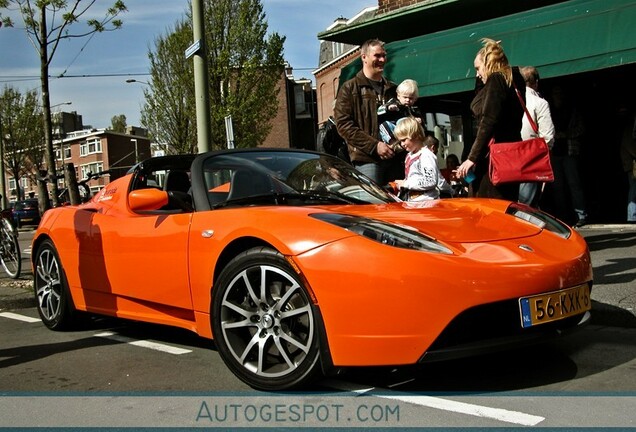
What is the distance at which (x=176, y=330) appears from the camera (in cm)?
504

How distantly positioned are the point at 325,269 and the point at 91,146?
272 ft

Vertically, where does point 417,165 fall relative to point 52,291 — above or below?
above

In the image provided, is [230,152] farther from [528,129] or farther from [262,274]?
[528,129]

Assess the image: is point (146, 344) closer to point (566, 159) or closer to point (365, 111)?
point (365, 111)

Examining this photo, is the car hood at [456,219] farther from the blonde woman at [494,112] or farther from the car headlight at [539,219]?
the blonde woman at [494,112]

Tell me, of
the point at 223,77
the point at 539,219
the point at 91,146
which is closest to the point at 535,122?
the point at 539,219

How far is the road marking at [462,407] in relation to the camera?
275 centimetres

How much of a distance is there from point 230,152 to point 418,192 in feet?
4.98

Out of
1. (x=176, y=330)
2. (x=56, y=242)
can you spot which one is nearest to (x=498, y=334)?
(x=176, y=330)

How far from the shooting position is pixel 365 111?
5.56 metres

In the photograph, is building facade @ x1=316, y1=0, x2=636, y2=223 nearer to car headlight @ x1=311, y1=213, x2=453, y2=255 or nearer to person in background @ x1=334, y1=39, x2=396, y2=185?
person in background @ x1=334, y1=39, x2=396, y2=185

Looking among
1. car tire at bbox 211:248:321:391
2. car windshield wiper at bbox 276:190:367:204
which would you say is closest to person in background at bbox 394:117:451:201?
car windshield wiper at bbox 276:190:367:204

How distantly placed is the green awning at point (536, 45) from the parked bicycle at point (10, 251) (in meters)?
5.80

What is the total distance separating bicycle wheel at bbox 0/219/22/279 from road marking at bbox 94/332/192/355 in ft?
14.0
